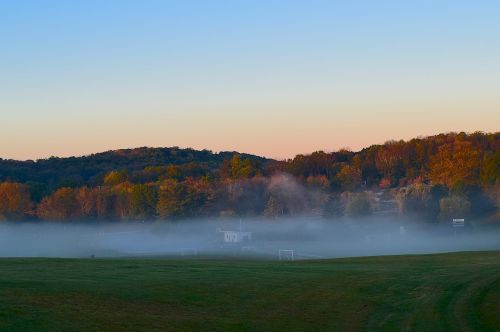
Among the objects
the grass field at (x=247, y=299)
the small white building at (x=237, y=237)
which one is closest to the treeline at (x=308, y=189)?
the small white building at (x=237, y=237)

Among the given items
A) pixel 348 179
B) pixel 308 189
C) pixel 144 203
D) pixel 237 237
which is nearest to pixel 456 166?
pixel 348 179

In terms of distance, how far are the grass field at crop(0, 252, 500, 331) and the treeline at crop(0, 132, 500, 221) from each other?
8763 centimetres

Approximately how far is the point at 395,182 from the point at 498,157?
4652 cm

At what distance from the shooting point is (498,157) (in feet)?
431

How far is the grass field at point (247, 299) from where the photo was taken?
23.7 metres

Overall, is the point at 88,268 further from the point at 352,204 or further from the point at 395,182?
the point at 395,182

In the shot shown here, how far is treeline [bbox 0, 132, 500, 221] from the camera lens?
129 meters

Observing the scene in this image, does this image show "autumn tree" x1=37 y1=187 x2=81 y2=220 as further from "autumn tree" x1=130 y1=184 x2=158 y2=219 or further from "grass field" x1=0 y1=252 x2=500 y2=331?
"grass field" x1=0 y1=252 x2=500 y2=331

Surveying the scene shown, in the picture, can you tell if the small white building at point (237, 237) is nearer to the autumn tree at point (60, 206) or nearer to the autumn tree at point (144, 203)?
the autumn tree at point (144, 203)

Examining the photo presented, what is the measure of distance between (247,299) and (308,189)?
133784 mm

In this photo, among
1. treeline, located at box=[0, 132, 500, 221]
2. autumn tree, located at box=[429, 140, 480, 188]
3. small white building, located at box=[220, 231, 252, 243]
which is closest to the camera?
small white building, located at box=[220, 231, 252, 243]

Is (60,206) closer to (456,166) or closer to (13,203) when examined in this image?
(13,203)

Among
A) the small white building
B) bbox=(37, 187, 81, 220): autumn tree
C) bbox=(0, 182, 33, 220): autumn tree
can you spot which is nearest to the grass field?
the small white building

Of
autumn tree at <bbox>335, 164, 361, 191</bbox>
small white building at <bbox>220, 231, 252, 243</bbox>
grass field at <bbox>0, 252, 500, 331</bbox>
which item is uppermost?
autumn tree at <bbox>335, 164, 361, 191</bbox>
